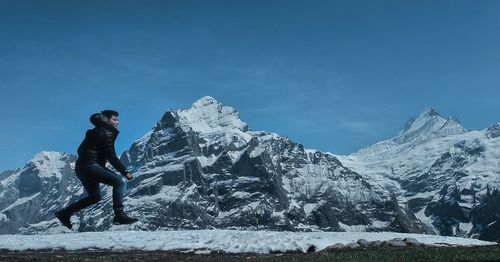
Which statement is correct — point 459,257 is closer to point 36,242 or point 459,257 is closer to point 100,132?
point 100,132

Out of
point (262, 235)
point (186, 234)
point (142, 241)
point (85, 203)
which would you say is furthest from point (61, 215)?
point (186, 234)

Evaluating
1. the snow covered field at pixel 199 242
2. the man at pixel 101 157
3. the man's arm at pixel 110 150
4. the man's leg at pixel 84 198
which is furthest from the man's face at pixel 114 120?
the snow covered field at pixel 199 242

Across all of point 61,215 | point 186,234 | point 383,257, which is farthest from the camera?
point 186,234

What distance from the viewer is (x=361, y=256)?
966 inches

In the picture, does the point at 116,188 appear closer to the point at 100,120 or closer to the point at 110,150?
the point at 110,150

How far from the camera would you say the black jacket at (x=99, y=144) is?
15914 millimetres

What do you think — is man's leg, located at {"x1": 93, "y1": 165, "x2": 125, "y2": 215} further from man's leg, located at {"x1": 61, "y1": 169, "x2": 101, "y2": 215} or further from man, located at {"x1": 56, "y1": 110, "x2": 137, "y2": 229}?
man's leg, located at {"x1": 61, "y1": 169, "x2": 101, "y2": 215}

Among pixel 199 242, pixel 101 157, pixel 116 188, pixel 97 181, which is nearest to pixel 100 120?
pixel 101 157

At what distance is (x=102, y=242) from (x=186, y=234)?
643 cm

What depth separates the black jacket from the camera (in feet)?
52.2

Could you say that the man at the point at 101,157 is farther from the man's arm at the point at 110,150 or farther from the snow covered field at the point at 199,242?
the snow covered field at the point at 199,242

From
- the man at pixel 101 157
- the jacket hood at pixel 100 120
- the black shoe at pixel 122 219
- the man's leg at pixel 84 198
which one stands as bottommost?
the black shoe at pixel 122 219

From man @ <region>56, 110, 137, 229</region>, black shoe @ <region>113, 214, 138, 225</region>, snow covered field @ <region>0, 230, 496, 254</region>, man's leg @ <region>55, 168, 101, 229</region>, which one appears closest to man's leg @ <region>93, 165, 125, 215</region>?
man @ <region>56, 110, 137, 229</region>

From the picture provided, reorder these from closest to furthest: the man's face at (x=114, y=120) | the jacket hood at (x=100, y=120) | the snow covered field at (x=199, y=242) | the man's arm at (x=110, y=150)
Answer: the man's arm at (x=110, y=150) → the jacket hood at (x=100, y=120) → the man's face at (x=114, y=120) → the snow covered field at (x=199, y=242)
